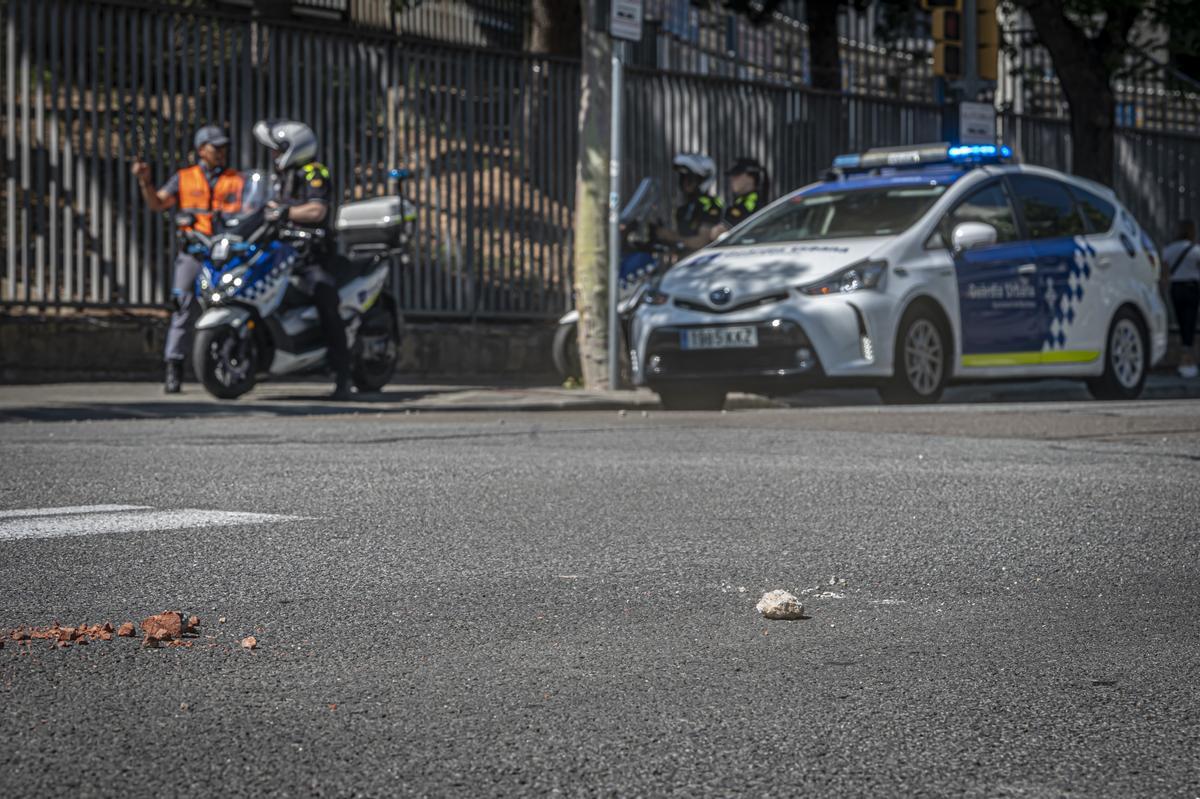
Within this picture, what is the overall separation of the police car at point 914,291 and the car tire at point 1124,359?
0.01 m

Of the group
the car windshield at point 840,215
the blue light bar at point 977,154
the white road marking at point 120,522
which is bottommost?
the white road marking at point 120,522

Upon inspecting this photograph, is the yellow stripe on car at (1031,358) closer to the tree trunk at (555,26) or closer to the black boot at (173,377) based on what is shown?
the black boot at (173,377)

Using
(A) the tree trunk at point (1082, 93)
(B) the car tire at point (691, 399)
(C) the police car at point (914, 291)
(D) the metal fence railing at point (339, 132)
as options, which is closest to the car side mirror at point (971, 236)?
(C) the police car at point (914, 291)

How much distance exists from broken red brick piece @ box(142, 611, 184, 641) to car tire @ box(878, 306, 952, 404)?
8821 mm

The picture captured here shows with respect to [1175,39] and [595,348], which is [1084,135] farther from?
[595,348]

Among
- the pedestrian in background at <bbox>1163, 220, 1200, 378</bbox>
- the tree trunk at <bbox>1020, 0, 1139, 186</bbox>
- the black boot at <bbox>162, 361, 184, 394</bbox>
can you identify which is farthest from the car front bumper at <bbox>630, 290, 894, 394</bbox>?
the tree trunk at <bbox>1020, 0, 1139, 186</bbox>

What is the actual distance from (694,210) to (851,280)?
408 cm

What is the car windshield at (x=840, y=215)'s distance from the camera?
13594mm

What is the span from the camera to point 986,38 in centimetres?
1914

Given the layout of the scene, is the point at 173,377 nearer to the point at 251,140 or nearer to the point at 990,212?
the point at 251,140

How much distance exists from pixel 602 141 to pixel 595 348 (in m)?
1.64

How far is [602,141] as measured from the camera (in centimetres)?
1579

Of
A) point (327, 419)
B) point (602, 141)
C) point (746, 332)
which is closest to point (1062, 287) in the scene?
point (746, 332)

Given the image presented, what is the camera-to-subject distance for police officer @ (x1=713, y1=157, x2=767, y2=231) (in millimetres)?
16531
